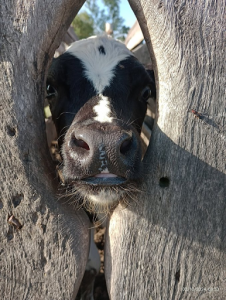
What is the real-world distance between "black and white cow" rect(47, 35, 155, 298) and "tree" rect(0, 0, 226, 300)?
16 cm

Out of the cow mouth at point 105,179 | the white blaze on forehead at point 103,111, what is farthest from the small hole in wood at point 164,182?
the white blaze on forehead at point 103,111

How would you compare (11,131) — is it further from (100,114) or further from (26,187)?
(100,114)

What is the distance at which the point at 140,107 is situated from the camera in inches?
97.8

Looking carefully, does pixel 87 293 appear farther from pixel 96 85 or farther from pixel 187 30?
pixel 187 30

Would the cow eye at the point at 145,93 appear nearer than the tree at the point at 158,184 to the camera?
No

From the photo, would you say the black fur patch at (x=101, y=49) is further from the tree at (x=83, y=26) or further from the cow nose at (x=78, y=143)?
the tree at (x=83, y=26)

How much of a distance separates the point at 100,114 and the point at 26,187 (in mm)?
599

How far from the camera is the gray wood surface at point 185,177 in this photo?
1.62 meters

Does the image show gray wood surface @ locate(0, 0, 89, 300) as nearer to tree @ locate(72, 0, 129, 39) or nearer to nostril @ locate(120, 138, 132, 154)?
nostril @ locate(120, 138, 132, 154)

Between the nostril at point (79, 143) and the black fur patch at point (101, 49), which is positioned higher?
the black fur patch at point (101, 49)

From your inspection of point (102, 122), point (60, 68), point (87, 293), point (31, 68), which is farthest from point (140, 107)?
point (87, 293)

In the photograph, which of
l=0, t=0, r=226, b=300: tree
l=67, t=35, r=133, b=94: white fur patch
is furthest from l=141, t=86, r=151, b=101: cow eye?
l=0, t=0, r=226, b=300: tree

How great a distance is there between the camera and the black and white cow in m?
1.53

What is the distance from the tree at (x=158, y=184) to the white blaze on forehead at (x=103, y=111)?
1.08 feet
